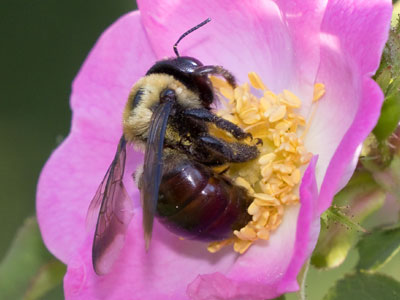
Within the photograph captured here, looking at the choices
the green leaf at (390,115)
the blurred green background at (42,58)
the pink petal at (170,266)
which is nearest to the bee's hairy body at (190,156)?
the pink petal at (170,266)

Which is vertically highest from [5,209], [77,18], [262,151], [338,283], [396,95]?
[396,95]

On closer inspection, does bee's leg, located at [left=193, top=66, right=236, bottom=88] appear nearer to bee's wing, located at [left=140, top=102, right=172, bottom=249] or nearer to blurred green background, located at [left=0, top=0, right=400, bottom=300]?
bee's wing, located at [left=140, top=102, right=172, bottom=249]

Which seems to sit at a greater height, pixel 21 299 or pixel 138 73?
pixel 138 73

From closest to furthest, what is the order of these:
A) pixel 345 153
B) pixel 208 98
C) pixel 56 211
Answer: pixel 345 153 → pixel 208 98 → pixel 56 211

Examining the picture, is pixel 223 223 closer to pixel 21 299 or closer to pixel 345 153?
pixel 345 153

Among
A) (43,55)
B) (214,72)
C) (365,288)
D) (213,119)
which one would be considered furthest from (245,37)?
(43,55)

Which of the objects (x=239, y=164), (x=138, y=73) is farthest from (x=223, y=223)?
(x=138, y=73)

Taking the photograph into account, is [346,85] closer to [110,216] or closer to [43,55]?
[110,216]
